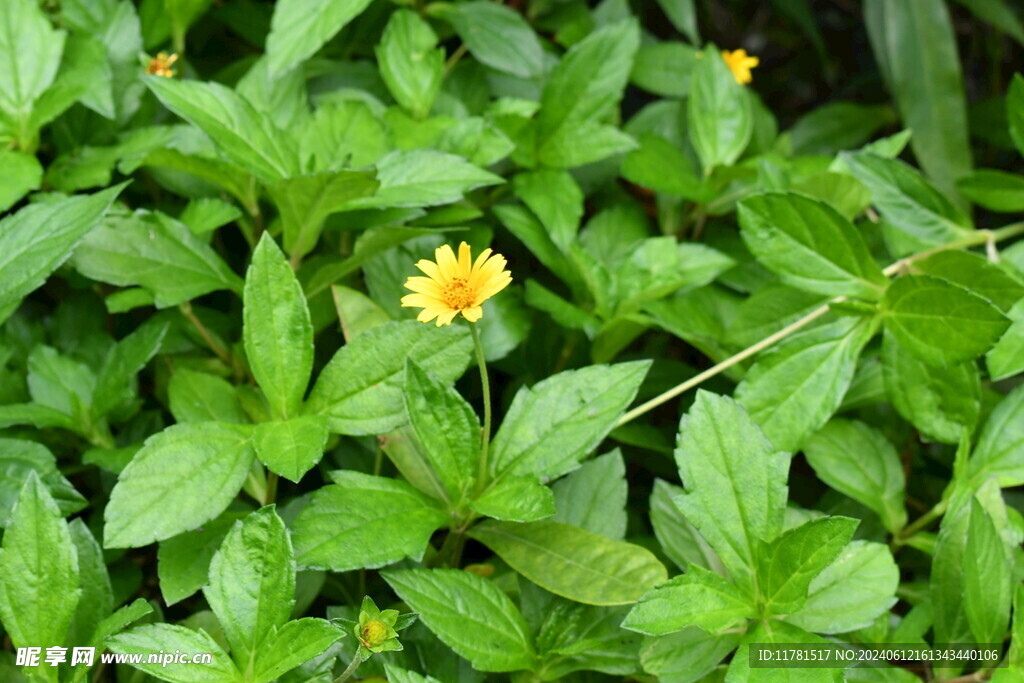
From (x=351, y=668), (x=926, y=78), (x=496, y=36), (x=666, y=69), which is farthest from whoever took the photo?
(x=926, y=78)

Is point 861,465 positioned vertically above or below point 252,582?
below

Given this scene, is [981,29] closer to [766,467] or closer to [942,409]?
[942,409]

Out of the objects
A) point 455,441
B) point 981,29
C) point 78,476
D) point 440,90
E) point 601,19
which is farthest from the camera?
point 981,29

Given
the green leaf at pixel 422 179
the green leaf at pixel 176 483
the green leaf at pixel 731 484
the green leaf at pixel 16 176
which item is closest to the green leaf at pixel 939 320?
the green leaf at pixel 731 484

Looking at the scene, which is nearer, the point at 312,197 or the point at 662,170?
the point at 312,197

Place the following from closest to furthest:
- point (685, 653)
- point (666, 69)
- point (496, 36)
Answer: point (685, 653), point (496, 36), point (666, 69)

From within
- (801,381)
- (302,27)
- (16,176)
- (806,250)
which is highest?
(302,27)

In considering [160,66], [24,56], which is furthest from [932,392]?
[24,56]

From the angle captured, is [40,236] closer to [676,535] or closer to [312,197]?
[312,197]

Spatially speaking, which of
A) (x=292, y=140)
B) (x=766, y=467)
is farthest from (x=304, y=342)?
(x=766, y=467)
